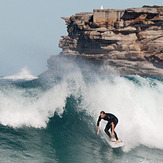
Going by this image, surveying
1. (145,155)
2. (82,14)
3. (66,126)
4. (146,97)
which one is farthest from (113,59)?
(145,155)

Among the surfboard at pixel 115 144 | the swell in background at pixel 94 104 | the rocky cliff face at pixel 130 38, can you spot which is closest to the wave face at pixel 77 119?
the swell in background at pixel 94 104

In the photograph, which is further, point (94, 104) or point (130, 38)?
point (130, 38)

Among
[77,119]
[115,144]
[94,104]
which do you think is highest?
[94,104]

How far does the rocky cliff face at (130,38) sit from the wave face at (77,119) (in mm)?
18493

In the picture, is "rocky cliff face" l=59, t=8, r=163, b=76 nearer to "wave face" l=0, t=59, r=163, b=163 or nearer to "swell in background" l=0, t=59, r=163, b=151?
"wave face" l=0, t=59, r=163, b=163

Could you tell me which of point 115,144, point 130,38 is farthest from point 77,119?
point 130,38

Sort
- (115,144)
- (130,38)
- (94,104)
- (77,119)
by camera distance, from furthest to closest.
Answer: (130,38) < (94,104) < (77,119) < (115,144)

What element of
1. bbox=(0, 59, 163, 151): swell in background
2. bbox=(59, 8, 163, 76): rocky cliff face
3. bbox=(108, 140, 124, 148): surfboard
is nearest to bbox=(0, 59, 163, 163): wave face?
bbox=(0, 59, 163, 151): swell in background

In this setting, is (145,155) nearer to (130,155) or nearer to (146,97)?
(130,155)

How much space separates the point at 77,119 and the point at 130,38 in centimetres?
2322

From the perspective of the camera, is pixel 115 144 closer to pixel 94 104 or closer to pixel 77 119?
pixel 77 119

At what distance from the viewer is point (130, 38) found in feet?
117

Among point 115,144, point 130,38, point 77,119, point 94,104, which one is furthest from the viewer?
point 130,38

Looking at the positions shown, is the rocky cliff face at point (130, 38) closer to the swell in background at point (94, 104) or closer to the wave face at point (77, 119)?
the wave face at point (77, 119)
